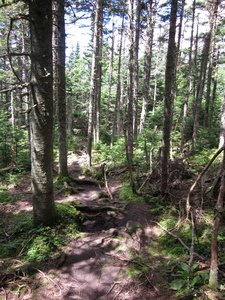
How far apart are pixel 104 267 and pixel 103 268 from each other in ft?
0.12

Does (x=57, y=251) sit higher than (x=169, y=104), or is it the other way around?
(x=169, y=104)

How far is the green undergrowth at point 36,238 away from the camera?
425 cm

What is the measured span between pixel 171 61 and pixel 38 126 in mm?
4951

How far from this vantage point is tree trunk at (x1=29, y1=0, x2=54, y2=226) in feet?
13.4

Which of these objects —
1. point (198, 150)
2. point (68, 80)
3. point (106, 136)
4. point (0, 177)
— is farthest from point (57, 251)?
point (106, 136)

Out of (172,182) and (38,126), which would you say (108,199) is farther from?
(38,126)

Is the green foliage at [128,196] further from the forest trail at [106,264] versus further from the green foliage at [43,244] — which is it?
the green foliage at [43,244]

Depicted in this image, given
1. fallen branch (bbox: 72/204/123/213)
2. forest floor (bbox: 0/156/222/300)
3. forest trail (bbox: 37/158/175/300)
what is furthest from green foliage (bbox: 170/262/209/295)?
fallen branch (bbox: 72/204/123/213)

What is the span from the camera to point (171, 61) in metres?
6.51

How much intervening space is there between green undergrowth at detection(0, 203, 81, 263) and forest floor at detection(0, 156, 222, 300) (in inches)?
8.5

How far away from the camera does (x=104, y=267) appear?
4.06m

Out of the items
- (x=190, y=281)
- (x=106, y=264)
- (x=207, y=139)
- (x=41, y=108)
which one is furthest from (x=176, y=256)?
(x=207, y=139)

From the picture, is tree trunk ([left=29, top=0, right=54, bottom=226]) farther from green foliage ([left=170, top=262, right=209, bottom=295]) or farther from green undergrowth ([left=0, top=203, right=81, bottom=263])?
green foliage ([left=170, top=262, right=209, bottom=295])

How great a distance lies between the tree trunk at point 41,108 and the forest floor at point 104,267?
1265 mm
